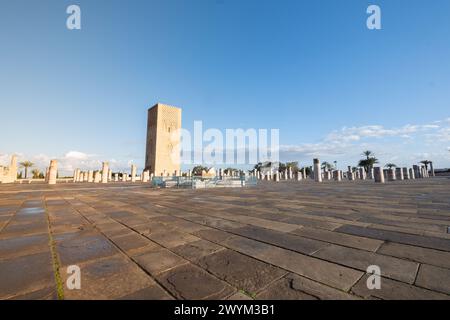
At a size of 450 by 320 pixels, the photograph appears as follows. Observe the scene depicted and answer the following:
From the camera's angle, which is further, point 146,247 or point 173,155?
point 173,155

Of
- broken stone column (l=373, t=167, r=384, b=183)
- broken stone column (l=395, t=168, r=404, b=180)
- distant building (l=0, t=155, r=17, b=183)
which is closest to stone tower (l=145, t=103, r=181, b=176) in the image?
distant building (l=0, t=155, r=17, b=183)

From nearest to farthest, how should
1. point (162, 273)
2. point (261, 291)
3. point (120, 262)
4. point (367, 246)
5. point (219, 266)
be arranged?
point (261, 291) → point (162, 273) → point (219, 266) → point (120, 262) → point (367, 246)

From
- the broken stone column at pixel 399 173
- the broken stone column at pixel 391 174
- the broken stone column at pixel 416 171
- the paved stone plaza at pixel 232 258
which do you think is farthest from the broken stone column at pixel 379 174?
the broken stone column at pixel 416 171

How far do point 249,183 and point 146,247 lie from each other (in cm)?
1870

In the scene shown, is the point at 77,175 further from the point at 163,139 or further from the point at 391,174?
the point at 391,174

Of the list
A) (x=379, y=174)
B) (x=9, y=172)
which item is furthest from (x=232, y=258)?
(x=9, y=172)

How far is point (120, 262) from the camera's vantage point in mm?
2346

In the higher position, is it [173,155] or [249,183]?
[173,155]

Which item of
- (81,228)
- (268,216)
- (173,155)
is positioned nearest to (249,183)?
(268,216)

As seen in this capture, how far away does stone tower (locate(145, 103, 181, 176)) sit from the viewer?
52.3 m

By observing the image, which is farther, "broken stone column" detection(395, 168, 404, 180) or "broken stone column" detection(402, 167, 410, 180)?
"broken stone column" detection(402, 167, 410, 180)

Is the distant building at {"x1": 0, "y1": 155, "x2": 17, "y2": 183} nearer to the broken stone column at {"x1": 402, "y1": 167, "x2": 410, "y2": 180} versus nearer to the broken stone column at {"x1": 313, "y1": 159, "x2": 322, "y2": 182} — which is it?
the broken stone column at {"x1": 313, "y1": 159, "x2": 322, "y2": 182}
